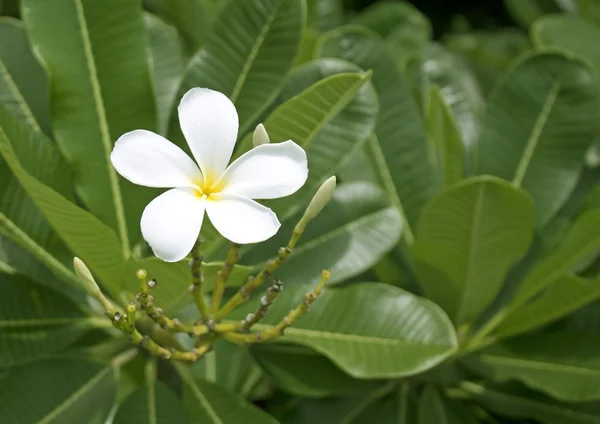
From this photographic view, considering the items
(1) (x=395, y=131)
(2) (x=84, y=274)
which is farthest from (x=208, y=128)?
(1) (x=395, y=131)

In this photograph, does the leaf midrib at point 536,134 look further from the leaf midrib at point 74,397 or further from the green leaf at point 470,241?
the leaf midrib at point 74,397

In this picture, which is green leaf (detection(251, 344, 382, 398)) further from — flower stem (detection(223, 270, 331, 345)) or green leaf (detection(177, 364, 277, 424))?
flower stem (detection(223, 270, 331, 345))

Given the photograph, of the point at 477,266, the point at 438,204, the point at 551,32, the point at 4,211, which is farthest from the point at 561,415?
the point at 4,211

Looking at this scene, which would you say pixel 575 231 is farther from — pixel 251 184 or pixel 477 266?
pixel 251 184

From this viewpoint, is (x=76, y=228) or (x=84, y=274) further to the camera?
(x=76, y=228)

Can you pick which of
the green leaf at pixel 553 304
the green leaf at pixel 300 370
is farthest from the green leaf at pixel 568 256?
the green leaf at pixel 300 370

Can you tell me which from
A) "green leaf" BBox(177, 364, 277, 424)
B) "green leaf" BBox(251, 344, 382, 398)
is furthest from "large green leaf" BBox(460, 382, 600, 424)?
"green leaf" BBox(177, 364, 277, 424)

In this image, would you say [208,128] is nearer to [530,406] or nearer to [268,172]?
[268,172]
